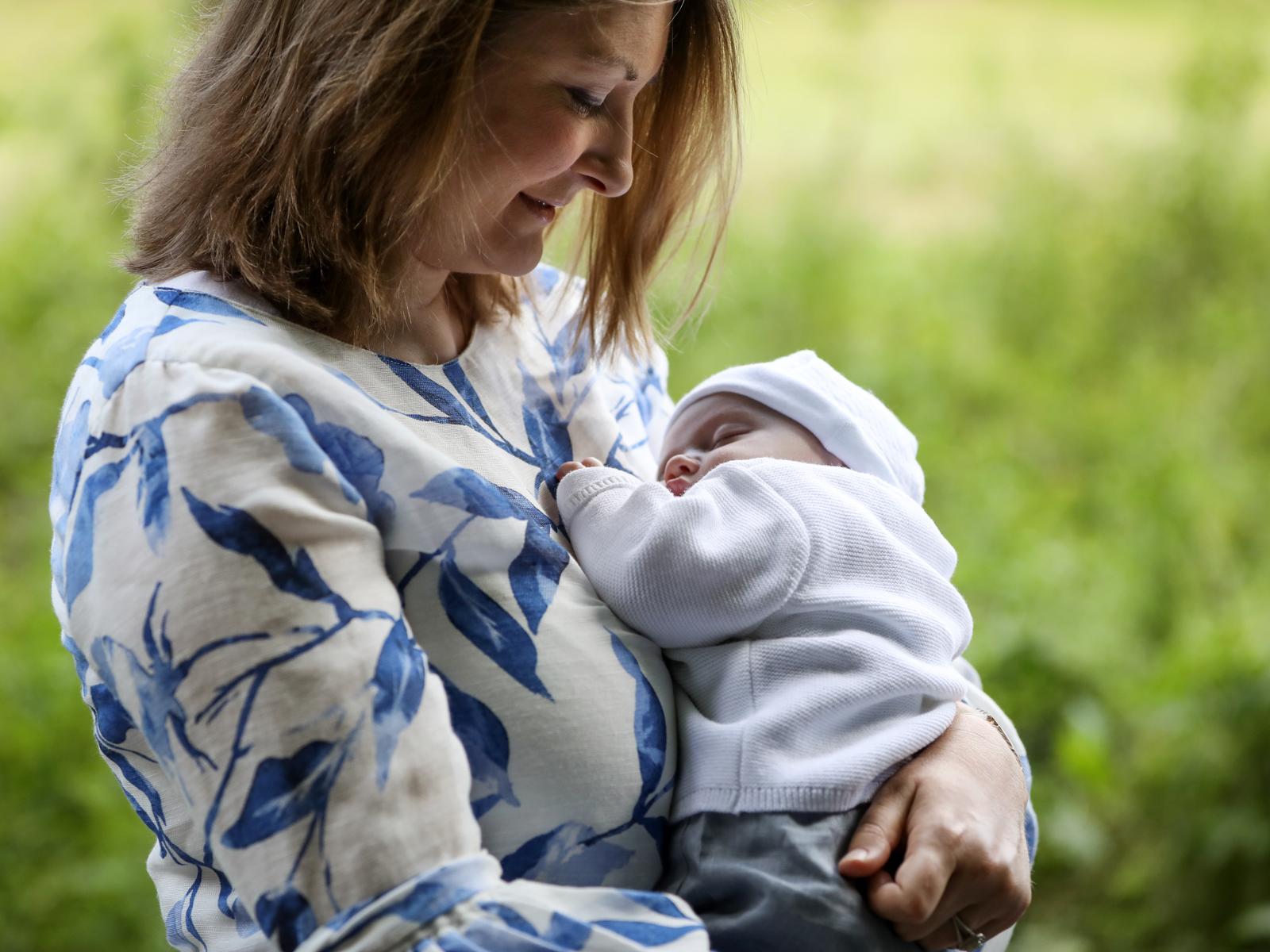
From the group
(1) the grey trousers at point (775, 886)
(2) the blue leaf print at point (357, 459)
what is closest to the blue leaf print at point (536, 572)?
(2) the blue leaf print at point (357, 459)

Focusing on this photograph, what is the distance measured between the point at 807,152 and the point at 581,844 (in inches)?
128

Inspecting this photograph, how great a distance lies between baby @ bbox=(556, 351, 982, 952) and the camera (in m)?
1.06

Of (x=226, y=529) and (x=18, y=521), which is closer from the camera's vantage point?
(x=226, y=529)

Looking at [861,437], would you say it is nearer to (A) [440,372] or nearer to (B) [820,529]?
(B) [820,529]

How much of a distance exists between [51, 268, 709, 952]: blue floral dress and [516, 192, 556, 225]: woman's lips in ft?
0.60

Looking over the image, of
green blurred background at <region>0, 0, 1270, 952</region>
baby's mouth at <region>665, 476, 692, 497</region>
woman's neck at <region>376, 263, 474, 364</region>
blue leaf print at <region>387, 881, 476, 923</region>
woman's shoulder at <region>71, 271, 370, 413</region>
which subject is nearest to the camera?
blue leaf print at <region>387, 881, 476, 923</region>

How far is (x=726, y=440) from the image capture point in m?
1.44

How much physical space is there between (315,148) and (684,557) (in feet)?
1.55

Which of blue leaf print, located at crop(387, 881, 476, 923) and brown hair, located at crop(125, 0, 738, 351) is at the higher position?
brown hair, located at crop(125, 0, 738, 351)

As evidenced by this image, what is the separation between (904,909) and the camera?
1060mm

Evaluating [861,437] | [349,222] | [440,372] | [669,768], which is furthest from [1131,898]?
[349,222]


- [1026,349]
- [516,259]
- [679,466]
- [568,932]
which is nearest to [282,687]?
[568,932]

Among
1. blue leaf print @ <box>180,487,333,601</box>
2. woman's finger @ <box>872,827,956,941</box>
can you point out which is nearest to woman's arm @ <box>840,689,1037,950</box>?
woman's finger @ <box>872,827,956,941</box>

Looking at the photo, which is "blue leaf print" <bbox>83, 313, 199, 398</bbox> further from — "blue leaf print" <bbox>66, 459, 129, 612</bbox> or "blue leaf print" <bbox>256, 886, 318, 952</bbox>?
"blue leaf print" <bbox>256, 886, 318, 952</bbox>
